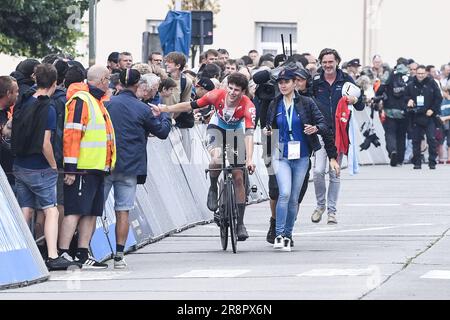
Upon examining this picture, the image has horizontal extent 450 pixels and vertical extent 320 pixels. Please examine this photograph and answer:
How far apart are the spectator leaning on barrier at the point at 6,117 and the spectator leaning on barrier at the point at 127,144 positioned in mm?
889

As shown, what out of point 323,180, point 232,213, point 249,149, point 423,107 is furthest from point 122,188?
point 423,107

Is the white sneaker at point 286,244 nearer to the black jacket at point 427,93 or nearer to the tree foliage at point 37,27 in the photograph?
the black jacket at point 427,93

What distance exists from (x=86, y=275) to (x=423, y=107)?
58.8ft

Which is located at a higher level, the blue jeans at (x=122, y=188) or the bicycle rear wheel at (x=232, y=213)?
the blue jeans at (x=122, y=188)

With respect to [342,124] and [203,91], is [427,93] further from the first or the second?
[203,91]

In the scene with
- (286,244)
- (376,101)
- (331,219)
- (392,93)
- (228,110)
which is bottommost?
(331,219)

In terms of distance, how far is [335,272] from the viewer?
13.4 m

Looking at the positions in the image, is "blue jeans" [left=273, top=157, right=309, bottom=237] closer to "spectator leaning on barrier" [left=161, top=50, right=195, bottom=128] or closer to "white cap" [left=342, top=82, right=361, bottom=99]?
"white cap" [left=342, top=82, right=361, bottom=99]

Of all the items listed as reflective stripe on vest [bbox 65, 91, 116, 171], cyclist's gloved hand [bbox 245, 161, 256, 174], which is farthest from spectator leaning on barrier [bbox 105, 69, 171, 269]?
cyclist's gloved hand [bbox 245, 161, 256, 174]

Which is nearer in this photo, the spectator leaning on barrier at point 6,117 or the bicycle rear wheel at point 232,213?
the spectator leaning on barrier at point 6,117

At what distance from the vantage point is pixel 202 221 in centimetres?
1911

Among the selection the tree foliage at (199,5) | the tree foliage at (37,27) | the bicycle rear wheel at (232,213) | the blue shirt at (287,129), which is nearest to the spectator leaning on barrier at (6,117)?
the bicycle rear wheel at (232,213)

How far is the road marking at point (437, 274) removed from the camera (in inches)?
508
